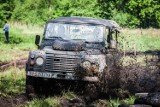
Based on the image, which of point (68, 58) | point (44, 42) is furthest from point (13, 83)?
point (68, 58)

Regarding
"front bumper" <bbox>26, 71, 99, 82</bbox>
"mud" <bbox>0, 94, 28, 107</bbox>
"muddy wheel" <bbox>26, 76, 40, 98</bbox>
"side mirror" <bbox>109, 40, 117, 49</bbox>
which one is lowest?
"mud" <bbox>0, 94, 28, 107</bbox>

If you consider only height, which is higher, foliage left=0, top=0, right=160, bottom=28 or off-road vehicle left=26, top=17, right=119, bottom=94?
foliage left=0, top=0, right=160, bottom=28

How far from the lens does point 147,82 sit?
8.21 metres

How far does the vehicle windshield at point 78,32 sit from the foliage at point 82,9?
30.3 meters

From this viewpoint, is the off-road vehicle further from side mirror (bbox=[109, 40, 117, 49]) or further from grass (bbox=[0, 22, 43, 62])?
grass (bbox=[0, 22, 43, 62])

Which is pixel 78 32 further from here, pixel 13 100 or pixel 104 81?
pixel 13 100

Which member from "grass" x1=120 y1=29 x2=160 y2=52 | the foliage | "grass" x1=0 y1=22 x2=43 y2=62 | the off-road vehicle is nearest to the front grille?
the off-road vehicle

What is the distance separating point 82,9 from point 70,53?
3153 centimetres

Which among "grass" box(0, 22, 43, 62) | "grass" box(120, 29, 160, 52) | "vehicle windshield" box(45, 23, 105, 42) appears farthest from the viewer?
"grass" box(120, 29, 160, 52)

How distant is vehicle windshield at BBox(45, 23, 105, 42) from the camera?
28.0 ft

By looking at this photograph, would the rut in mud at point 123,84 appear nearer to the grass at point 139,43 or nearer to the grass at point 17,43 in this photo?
the grass at point 139,43

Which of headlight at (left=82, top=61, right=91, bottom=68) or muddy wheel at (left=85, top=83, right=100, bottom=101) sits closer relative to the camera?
headlight at (left=82, top=61, right=91, bottom=68)

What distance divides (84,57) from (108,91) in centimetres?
104

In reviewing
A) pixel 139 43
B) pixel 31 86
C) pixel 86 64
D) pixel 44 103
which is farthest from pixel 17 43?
pixel 44 103
